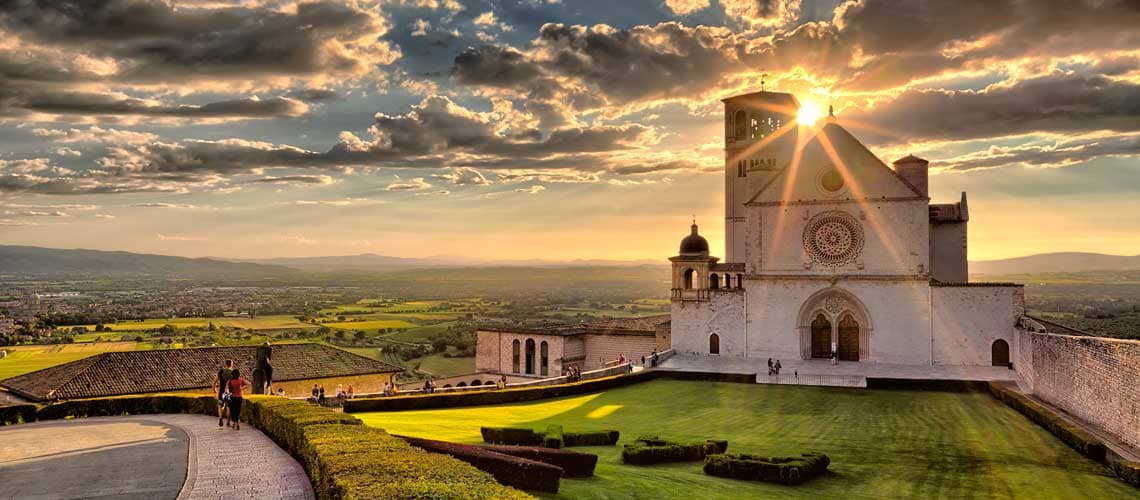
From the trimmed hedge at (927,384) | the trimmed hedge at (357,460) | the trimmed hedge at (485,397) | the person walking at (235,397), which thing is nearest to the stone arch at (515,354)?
the trimmed hedge at (485,397)

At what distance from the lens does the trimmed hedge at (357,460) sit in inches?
364

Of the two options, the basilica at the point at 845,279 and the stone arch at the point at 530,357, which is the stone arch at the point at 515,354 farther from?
the basilica at the point at 845,279

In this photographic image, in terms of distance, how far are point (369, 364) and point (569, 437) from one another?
31.2 metres

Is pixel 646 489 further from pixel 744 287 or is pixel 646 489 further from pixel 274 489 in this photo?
pixel 744 287

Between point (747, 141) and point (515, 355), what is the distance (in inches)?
877

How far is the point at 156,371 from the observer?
40.3 meters

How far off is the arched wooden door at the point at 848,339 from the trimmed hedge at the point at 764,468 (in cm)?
2868

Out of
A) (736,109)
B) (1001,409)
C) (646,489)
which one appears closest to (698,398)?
(1001,409)

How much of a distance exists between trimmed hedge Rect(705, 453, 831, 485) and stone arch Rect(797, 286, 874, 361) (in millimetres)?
28225

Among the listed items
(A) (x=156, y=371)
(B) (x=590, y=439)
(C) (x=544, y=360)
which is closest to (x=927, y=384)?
(B) (x=590, y=439)

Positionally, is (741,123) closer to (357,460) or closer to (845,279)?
(845,279)

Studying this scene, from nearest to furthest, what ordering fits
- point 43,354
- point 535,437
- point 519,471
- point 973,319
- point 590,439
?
point 519,471, point 535,437, point 590,439, point 973,319, point 43,354

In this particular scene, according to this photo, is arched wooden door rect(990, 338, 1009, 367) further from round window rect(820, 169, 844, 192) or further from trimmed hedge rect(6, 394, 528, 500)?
trimmed hedge rect(6, 394, 528, 500)

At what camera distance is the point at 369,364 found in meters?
48.7
